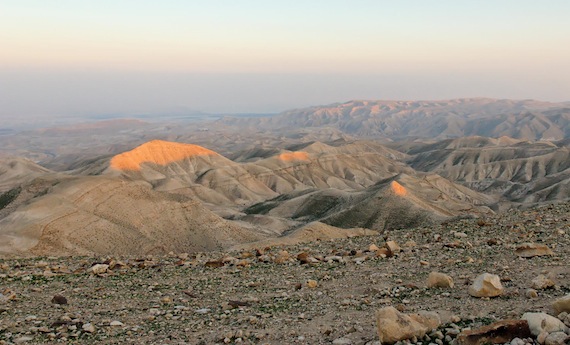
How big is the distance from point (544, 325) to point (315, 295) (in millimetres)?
5581

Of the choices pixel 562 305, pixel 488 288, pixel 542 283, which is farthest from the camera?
pixel 542 283

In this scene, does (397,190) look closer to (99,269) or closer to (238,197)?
(238,197)

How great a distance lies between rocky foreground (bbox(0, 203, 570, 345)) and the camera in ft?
27.7

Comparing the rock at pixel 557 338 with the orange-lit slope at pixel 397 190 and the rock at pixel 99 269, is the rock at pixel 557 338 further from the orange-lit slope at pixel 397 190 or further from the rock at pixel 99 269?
the orange-lit slope at pixel 397 190

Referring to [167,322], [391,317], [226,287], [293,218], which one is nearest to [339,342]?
[391,317]

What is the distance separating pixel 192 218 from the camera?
177 feet

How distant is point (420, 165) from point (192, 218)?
151 metres

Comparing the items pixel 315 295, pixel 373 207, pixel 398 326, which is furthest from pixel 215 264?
pixel 373 207

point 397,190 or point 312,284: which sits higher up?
point 312,284

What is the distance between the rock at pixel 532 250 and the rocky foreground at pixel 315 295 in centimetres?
3

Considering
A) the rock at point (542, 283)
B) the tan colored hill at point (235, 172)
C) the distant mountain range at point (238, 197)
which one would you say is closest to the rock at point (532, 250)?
the rock at point (542, 283)

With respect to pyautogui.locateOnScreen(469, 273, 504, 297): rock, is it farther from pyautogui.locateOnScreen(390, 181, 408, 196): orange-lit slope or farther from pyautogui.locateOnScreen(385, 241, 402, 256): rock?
pyautogui.locateOnScreen(390, 181, 408, 196): orange-lit slope

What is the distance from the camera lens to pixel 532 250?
1330 cm

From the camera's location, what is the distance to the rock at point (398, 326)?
25.0ft
